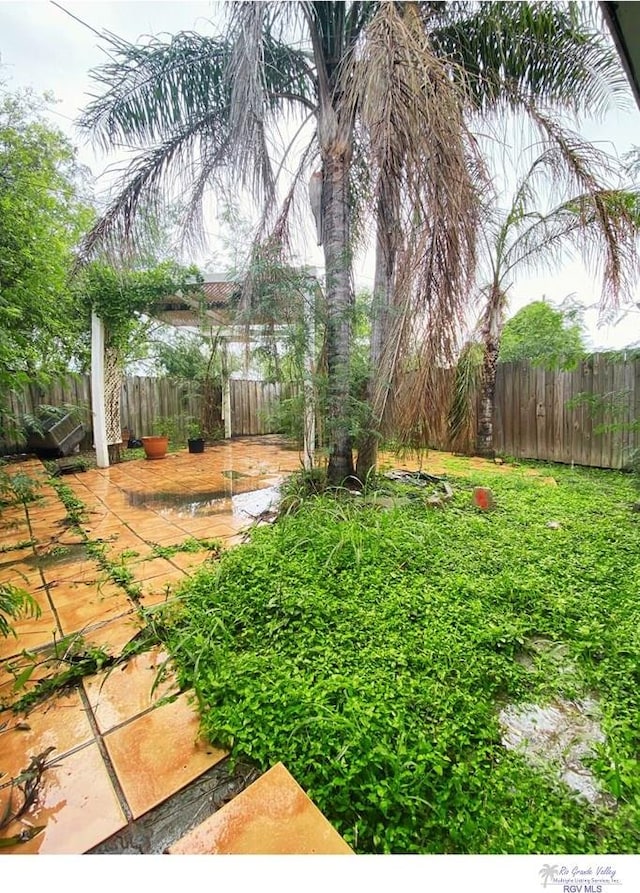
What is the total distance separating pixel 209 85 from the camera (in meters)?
3.48

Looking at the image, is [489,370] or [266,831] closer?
[266,831]

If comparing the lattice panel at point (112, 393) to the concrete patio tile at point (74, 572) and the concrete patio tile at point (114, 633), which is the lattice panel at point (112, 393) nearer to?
the concrete patio tile at point (74, 572)

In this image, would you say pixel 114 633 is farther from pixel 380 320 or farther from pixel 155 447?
pixel 155 447

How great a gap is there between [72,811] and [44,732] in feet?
1.18

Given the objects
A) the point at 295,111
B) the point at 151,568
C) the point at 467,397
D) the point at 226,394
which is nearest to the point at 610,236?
the point at 467,397

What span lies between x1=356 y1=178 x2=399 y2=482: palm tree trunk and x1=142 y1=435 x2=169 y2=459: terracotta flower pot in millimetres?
4234

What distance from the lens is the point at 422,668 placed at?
1.33 metres

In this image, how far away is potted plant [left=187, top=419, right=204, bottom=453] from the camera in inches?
283

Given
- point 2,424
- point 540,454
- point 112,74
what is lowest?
point 540,454

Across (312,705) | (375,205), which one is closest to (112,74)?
(375,205)

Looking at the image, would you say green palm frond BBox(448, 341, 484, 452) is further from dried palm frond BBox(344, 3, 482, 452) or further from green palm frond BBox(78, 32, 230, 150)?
green palm frond BBox(78, 32, 230, 150)

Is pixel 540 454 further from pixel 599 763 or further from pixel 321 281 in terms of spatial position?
pixel 599 763

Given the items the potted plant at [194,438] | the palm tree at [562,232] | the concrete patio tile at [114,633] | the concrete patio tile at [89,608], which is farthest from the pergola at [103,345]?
the palm tree at [562,232]

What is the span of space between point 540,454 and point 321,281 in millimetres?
4551
